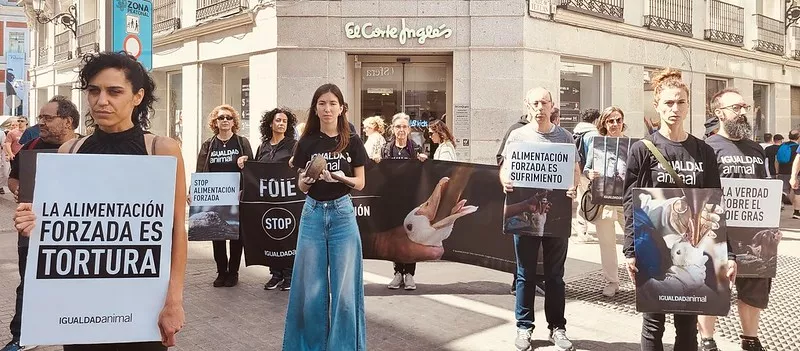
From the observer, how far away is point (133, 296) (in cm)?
259

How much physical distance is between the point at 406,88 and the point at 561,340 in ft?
34.0

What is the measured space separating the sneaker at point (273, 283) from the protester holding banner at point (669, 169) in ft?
13.9

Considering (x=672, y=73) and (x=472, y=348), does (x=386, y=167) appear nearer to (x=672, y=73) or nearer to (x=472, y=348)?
(x=472, y=348)

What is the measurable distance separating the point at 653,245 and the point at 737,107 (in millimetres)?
1635

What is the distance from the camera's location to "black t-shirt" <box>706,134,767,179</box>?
450 cm

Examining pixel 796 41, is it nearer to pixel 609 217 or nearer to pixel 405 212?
pixel 609 217

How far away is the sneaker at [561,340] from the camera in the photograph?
15.6 feet

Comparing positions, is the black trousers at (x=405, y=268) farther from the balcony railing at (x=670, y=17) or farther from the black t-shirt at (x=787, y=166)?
the balcony railing at (x=670, y=17)

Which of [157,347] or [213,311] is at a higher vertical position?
[157,347]

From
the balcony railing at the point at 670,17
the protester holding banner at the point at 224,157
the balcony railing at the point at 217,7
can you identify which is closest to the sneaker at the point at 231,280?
the protester holding banner at the point at 224,157

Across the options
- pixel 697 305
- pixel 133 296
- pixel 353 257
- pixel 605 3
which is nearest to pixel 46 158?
pixel 133 296

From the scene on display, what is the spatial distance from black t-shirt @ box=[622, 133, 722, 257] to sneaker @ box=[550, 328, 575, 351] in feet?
4.41

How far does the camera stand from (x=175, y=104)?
19.3 m

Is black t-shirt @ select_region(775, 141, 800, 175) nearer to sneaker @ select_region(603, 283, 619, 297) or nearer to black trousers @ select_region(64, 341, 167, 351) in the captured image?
sneaker @ select_region(603, 283, 619, 297)
